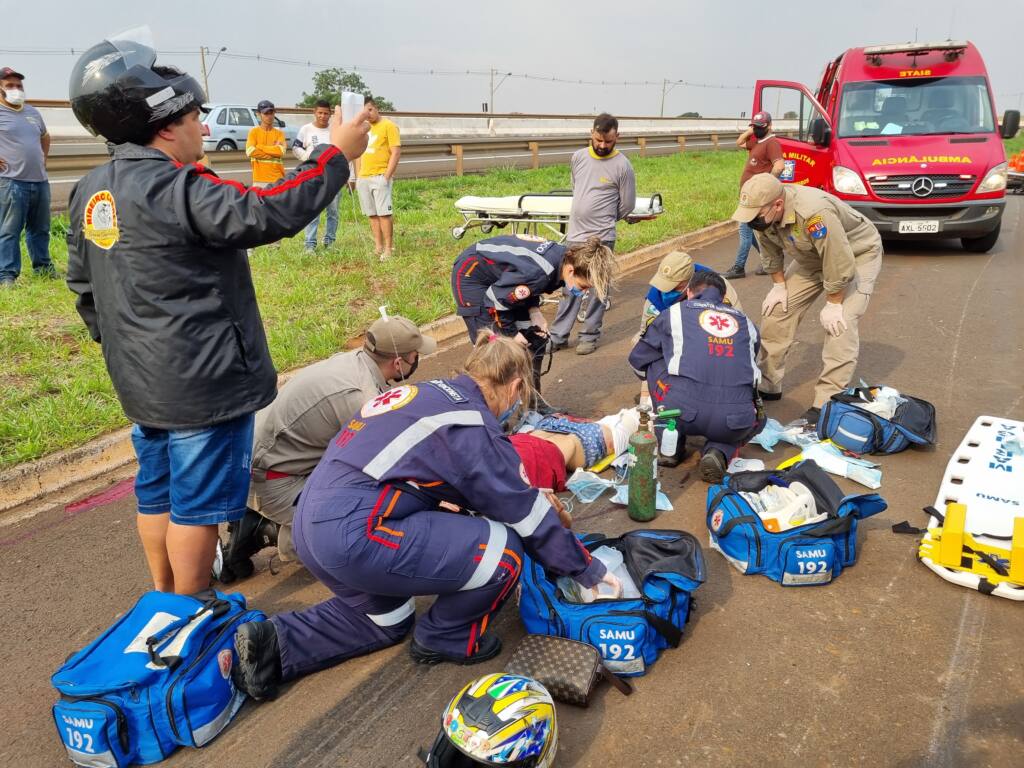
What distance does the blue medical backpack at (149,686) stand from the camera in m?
2.48

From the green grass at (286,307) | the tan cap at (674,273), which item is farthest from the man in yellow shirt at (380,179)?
the tan cap at (674,273)

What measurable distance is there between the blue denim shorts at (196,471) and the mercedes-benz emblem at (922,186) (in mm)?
9811

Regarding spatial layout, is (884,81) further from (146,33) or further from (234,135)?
(234,135)

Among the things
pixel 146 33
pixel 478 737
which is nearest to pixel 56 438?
pixel 146 33

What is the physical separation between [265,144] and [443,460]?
28.6 ft

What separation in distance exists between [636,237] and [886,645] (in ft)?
28.7

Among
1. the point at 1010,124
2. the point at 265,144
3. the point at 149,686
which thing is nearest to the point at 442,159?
the point at 265,144

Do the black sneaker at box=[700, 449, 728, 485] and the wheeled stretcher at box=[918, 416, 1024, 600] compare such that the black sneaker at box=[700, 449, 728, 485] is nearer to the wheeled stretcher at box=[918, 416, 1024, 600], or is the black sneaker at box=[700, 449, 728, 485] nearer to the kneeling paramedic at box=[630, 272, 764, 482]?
the kneeling paramedic at box=[630, 272, 764, 482]

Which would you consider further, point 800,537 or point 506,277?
point 506,277

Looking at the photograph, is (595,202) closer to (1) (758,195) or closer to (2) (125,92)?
(1) (758,195)

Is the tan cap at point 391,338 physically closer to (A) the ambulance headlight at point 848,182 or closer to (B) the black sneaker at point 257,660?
(B) the black sneaker at point 257,660

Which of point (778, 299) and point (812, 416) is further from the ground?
point (778, 299)

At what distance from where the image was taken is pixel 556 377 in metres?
6.36

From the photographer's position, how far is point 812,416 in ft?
17.1
